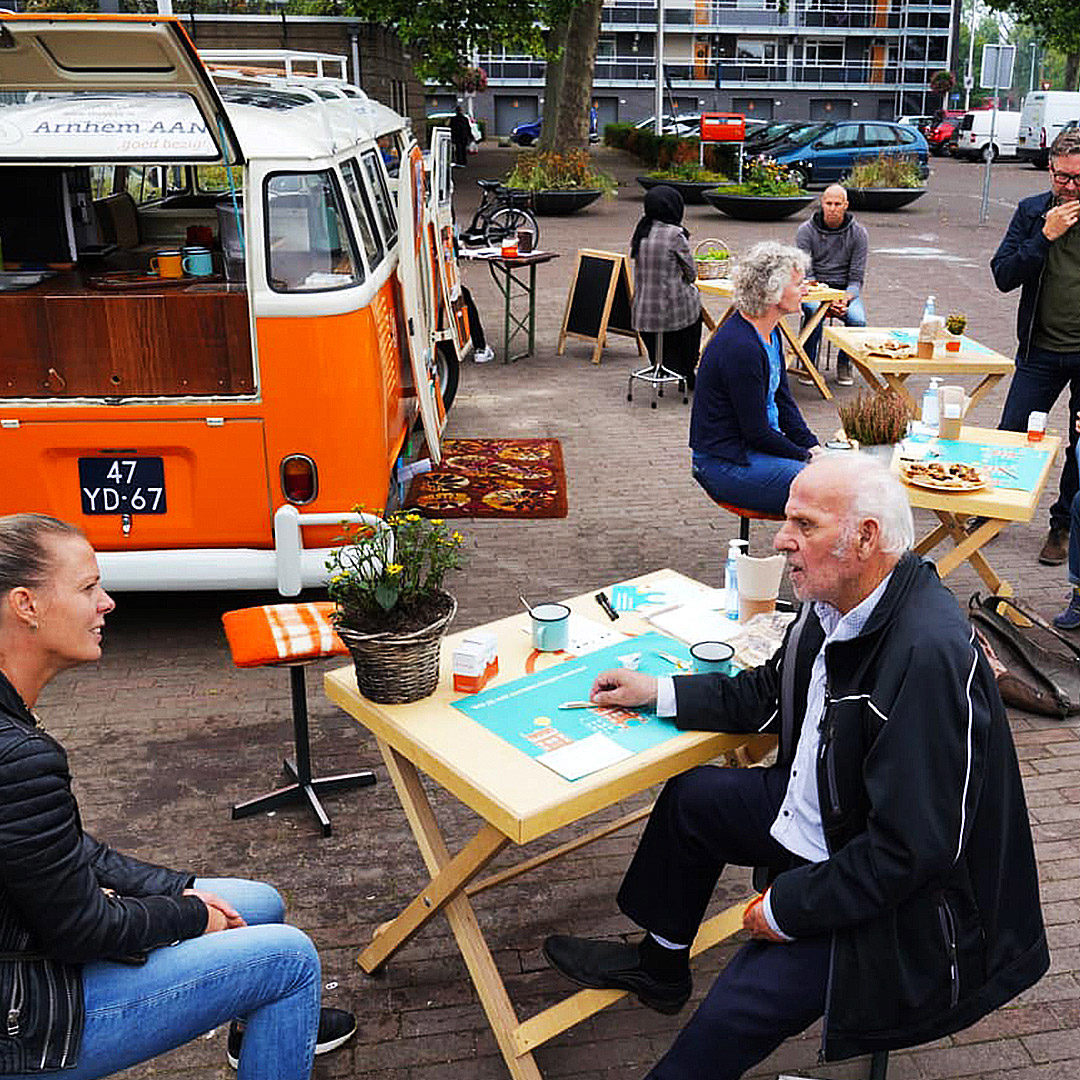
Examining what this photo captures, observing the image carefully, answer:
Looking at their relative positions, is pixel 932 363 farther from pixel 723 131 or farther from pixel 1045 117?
pixel 1045 117

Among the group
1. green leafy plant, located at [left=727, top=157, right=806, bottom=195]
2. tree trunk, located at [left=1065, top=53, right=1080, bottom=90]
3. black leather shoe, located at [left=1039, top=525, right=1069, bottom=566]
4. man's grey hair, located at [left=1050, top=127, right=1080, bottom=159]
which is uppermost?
tree trunk, located at [left=1065, top=53, right=1080, bottom=90]

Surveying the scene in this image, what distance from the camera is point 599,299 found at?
1161 centimetres

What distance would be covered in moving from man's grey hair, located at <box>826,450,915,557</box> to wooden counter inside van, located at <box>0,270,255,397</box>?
3.26 m

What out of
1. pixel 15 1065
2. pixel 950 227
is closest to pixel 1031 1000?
pixel 15 1065

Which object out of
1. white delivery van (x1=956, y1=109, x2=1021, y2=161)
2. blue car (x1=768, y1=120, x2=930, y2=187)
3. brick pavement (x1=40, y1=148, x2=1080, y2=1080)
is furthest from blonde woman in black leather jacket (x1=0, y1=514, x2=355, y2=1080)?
white delivery van (x1=956, y1=109, x2=1021, y2=161)

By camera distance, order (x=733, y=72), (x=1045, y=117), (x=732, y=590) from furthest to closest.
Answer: (x=733, y=72) → (x=1045, y=117) → (x=732, y=590)

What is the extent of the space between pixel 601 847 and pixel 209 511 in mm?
2363

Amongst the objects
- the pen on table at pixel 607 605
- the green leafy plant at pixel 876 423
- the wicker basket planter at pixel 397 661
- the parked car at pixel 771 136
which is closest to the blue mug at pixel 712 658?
the pen on table at pixel 607 605

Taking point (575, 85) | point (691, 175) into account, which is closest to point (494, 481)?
point (691, 175)

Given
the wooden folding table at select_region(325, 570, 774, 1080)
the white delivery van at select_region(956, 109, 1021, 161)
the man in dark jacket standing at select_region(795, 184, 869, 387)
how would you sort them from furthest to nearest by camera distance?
the white delivery van at select_region(956, 109, 1021, 161)
the man in dark jacket standing at select_region(795, 184, 869, 387)
the wooden folding table at select_region(325, 570, 774, 1080)

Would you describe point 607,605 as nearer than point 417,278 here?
Yes

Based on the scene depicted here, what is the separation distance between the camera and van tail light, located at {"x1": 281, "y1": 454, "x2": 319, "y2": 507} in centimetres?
533

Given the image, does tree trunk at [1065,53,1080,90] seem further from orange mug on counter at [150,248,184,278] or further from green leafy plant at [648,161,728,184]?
orange mug on counter at [150,248,184,278]

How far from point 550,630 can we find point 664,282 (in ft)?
22.6
